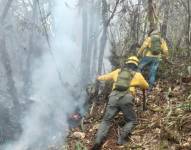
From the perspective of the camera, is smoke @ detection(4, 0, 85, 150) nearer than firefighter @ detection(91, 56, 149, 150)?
No

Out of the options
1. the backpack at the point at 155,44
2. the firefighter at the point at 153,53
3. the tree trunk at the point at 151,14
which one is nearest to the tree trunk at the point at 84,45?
the tree trunk at the point at 151,14

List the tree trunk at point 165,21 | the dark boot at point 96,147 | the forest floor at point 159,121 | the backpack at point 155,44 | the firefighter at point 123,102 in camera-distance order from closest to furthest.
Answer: the forest floor at point 159,121
the dark boot at point 96,147
the firefighter at point 123,102
the backpack at point 155,44
the tree trunk at point 165,21

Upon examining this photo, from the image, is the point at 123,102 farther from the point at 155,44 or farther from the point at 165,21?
the point at 165,21

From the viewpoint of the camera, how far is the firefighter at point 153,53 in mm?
11781

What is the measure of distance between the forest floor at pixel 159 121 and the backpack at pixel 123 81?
955 millimetres

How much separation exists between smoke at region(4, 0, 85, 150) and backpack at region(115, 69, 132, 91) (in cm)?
194

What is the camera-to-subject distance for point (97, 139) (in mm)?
9242

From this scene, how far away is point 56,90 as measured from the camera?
14.5m

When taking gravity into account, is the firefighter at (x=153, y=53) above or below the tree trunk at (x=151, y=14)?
below

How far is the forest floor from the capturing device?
877 cm

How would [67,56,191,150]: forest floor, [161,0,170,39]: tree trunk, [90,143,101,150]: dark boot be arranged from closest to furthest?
[67,56,191,150]: forest floor
[90,143,101,150]: dark boot
[161,0,170,39]: tree trunk

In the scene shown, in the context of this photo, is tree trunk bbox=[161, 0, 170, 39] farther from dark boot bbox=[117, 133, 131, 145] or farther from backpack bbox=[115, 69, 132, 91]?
dark boot bbox=[117, 133, 131, 145]

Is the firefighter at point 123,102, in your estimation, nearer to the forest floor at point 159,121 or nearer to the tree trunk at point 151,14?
the forest floor at point 159,121

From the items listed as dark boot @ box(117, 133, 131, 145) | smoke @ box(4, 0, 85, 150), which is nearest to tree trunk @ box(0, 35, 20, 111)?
smoke @ box(4, 0, 85, 150)
